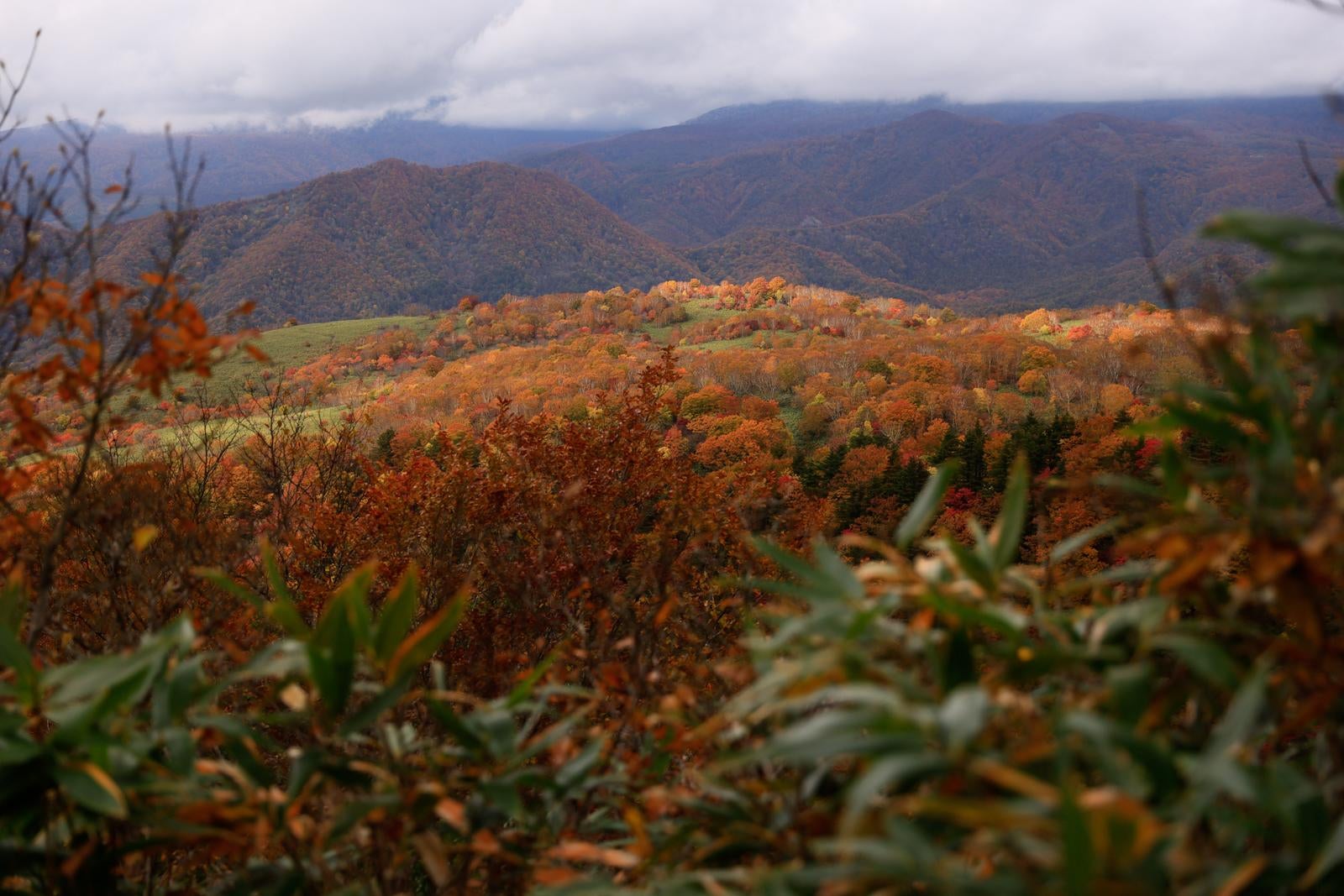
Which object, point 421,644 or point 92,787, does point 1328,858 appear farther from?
point 92,787

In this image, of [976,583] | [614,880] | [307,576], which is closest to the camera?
[976,583]

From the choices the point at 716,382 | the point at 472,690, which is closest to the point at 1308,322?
the point at 472,690

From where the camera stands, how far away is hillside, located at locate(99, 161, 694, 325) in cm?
14525

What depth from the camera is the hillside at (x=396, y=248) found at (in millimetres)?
145250

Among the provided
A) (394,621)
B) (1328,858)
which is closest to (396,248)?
(394,621)

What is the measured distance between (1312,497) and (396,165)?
705 ft

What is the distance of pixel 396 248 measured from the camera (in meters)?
175

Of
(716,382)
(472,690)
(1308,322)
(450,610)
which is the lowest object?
(716,382)

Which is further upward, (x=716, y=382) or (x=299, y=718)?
(x=299, y=718)

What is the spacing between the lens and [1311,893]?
1.09 m

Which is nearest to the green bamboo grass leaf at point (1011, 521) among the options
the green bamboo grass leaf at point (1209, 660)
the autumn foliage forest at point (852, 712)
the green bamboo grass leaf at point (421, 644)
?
the autumn foliage forest at point (852, 712)

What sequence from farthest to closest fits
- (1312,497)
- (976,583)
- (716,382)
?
(716,382)
(976,583)
(1312,497)

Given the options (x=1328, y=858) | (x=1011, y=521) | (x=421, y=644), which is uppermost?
(x=1011, y=521)

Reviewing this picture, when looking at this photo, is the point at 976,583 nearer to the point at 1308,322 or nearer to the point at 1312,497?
the point at 1312,497
